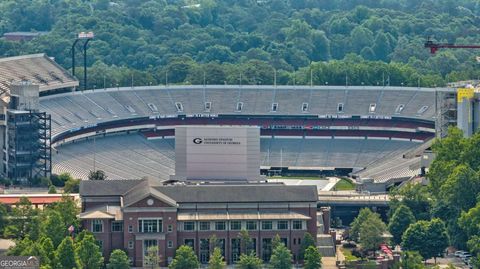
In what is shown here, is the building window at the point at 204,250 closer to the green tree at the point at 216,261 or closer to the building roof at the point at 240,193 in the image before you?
the building roof at the point at 240,193

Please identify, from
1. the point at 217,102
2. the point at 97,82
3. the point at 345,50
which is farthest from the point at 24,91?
the point at 345,50

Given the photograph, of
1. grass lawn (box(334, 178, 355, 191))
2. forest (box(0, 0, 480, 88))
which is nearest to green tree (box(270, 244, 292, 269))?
grass lawn (box(334, 178, 355, 191))

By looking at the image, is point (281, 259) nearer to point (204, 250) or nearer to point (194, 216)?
point (204, 250)

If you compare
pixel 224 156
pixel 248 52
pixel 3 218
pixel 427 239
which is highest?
pixel 248 52

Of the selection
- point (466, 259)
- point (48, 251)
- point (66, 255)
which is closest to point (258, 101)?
point (466, 259)

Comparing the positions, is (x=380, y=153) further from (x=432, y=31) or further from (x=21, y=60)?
(x=432, y=31)

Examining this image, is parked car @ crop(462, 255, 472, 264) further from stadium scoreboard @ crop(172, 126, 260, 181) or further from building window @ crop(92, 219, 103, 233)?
building window @ crop(92, 219, 103, 233)

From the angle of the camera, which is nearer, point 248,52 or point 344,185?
point 344,185
